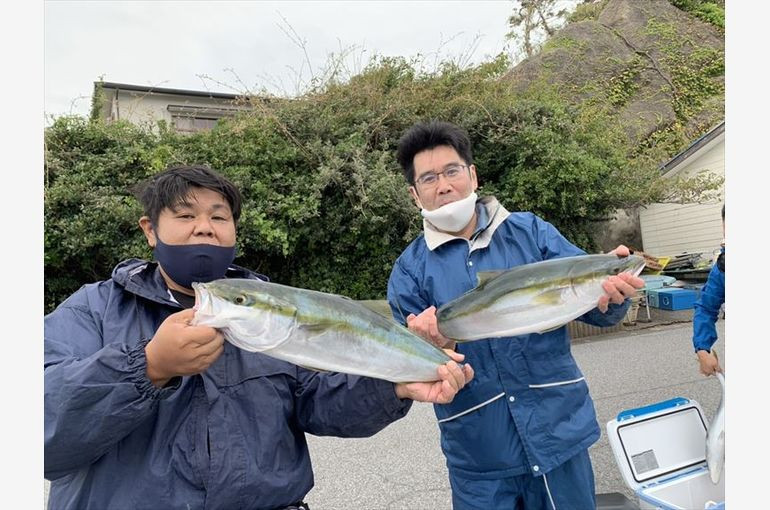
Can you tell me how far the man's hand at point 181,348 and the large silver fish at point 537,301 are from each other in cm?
98

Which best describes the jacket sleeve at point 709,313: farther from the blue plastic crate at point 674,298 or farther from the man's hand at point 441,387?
the blue plastic crate at point 674,298

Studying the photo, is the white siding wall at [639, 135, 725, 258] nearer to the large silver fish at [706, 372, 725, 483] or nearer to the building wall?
the large silver fish at [706, 372, 725, 483]

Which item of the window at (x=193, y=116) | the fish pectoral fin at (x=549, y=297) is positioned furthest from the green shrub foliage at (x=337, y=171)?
the fish pectoral fin at (x=549, y=297)

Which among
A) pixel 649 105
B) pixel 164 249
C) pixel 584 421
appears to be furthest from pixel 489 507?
pixel 649 105

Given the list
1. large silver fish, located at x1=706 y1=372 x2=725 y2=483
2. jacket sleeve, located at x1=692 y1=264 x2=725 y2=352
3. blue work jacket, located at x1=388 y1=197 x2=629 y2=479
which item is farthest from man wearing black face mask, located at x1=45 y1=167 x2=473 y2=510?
jacket sleeve, located at x1=692 y1=264 x2=725 y2=352

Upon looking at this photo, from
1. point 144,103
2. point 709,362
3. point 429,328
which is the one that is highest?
point 144,103

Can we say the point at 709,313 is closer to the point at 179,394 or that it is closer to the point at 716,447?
the point at 716,447

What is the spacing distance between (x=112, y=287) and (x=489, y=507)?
1970mm

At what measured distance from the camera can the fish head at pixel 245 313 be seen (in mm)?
1379

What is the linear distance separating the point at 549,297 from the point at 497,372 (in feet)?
1.92

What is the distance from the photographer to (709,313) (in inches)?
142

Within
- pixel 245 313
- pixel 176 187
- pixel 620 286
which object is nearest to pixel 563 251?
pixel 620 286

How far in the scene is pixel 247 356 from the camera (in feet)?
5.78

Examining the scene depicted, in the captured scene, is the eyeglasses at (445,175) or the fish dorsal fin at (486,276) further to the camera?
the eyeglasses at (445,175)
